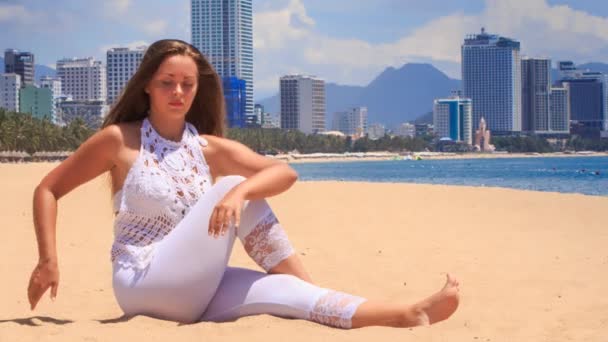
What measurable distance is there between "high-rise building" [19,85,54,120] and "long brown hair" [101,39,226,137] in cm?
19342

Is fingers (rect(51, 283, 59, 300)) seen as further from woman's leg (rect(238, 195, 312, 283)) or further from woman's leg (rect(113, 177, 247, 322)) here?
woman's leg (rect(238, 195, 312, 283))

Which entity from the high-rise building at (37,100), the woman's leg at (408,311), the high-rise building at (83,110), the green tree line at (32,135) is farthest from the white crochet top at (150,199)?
the high-rise building at (37,100)

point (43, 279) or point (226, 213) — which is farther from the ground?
point (226, 213)

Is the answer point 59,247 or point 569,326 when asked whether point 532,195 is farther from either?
point 569,326

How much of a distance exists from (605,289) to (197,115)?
362 cm

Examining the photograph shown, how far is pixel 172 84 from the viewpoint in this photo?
13.6 ft

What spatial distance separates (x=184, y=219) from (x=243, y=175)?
495 mm

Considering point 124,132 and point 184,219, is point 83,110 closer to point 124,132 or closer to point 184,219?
point 124,132

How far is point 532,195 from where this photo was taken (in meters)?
20.4

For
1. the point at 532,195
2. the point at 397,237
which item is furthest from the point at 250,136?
the point at 397,237

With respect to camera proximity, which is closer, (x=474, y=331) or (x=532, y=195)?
(x=474, y=331)

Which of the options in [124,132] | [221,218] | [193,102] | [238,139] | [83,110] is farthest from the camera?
[83,110]

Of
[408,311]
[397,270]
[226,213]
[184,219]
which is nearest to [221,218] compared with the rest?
[226,213]

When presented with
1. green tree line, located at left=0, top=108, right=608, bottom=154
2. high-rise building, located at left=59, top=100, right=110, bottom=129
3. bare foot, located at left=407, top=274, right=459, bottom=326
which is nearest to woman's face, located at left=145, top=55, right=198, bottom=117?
bare foot, located at left=407, top=274, right=459, bottom=326
